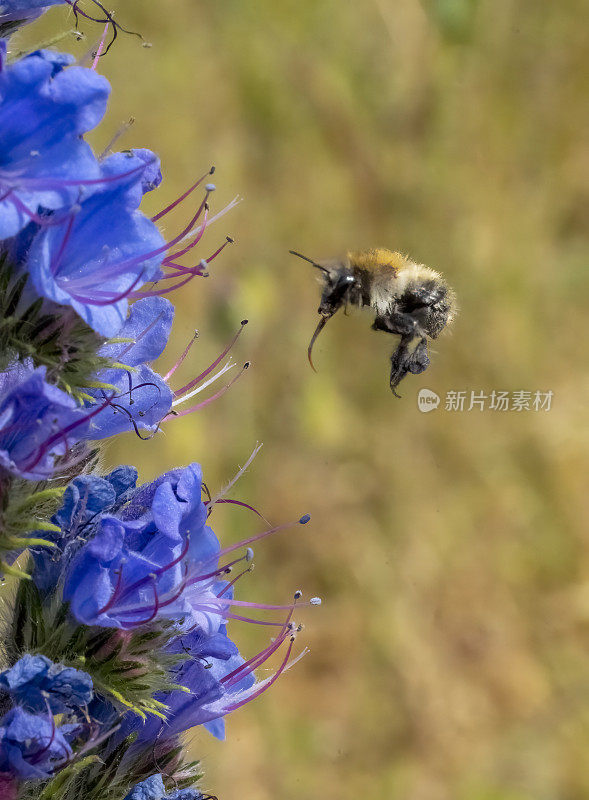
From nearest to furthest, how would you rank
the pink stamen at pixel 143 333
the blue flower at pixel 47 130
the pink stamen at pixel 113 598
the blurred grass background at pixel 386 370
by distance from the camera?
1. the blue flower at pixel 47 130
2. the pink stamen at pixel 113 598
3. the pink stamen at pixel 143 333
4. the blurred grass background at pixel 386 370

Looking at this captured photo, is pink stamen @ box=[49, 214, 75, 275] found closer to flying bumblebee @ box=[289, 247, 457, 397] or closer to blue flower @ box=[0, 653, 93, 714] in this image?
blue flower @ box=[0, 653, 93, 714]

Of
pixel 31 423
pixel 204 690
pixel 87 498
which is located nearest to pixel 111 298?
pixel 31 423

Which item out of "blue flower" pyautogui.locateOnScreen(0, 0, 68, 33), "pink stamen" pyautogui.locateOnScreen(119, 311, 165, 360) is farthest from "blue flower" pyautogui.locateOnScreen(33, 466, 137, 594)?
"blue flower" pyautogui.locateOnScreen(0, 0, 68, 33)

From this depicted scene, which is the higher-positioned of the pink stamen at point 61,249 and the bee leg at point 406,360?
the bee leg at point 406,360

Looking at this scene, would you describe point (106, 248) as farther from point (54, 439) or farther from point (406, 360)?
point (406, 360)

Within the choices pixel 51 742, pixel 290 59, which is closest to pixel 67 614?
pixel 51 742

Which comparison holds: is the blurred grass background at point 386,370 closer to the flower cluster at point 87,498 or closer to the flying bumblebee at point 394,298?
the flying bumblebee at point 394,298

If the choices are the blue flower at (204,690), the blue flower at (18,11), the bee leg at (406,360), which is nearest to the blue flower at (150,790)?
the blue flower at (204,690)
